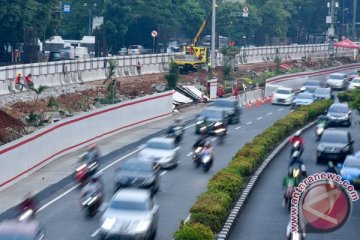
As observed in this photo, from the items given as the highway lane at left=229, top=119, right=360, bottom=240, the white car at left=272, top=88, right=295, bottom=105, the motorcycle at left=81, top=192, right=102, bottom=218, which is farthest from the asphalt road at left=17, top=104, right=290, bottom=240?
the white car at left=272, top=88, right=295, bottom=105

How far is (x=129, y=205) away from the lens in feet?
84.8

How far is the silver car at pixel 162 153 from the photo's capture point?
38312 millimetres

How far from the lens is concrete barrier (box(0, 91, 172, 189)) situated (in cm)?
3541

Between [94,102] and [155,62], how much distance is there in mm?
25281

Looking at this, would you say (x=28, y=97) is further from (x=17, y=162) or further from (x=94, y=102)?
(x=17, y=162)

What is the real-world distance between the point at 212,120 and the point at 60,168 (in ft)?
42.6

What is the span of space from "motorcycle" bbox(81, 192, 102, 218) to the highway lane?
4705 mm

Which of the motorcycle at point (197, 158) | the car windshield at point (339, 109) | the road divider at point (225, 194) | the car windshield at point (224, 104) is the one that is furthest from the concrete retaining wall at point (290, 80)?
the motorcycle at point (197, 158)

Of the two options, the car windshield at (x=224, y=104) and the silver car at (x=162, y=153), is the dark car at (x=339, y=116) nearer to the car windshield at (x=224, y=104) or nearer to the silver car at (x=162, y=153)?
the car windshield at (x=224, y=104)

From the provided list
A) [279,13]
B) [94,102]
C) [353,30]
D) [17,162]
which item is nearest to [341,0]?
[353,30]

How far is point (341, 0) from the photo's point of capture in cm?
16762

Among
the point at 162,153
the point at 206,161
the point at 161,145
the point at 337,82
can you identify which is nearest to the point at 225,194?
the point at 206,161

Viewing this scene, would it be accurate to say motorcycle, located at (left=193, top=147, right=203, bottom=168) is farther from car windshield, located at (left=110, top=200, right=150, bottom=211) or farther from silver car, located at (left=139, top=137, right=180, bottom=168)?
car windshield, located at (left=110, top=200, right=150, bottom=211)

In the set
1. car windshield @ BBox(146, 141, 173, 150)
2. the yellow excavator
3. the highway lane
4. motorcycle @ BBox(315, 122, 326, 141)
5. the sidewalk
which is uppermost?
the yellow excavator
